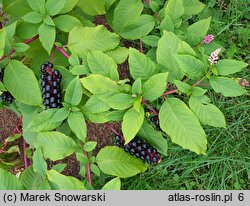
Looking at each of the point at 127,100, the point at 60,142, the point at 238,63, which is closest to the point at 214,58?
the point at 238,63

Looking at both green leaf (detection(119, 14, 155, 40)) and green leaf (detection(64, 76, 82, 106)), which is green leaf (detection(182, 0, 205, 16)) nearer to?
green leaf (detection(119, 14, 155, 40))

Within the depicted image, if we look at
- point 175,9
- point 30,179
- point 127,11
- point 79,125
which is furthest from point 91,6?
point 30,179

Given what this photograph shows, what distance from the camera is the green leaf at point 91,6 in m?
1.92

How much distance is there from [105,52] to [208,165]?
1081 mm

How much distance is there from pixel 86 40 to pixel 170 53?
0.38 meters

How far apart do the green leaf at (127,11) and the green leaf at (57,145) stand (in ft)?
2.14

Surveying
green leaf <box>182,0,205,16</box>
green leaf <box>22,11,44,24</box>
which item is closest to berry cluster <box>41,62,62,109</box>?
green leaf <box>22,11,44,24</box>

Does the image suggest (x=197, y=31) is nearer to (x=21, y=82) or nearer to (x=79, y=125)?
(x=79, y=125)

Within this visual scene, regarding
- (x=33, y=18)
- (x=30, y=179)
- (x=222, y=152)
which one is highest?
(x=33, y=18)

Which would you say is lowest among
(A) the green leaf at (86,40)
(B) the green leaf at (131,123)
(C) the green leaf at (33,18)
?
(B) the green leaf at (131,123)

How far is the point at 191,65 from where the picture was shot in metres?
1.52

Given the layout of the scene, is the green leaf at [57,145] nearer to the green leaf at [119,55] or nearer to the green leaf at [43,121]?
the green leaf at [43,121]

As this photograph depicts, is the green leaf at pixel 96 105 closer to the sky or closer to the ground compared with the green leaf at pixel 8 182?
closer to the sky

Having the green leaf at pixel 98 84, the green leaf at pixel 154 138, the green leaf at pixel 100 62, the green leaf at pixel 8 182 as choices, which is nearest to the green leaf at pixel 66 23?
the green leaf at pixel 100 62
